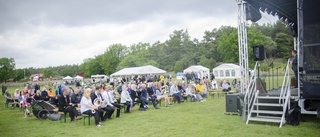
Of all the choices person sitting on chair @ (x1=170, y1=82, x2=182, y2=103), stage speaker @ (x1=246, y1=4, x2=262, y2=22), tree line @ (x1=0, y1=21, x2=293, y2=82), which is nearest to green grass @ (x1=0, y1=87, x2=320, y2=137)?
stage speaker @ (x1=246, y1=4, x2=262, y2=22)

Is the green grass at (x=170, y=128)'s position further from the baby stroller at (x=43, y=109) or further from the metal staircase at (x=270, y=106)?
the baby stroller at (x=43, y=109)

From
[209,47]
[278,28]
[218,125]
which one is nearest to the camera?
[218,125]

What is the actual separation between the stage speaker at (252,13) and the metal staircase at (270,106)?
2114 millimetres

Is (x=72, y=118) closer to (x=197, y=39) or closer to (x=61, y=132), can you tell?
(x=61, y=132)

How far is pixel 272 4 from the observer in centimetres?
925

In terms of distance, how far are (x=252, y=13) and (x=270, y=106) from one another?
3354mm

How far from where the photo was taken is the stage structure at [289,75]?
6715 millimetres

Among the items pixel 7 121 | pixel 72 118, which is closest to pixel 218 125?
pixel 72 118

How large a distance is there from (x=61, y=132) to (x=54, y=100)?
17.0 ft

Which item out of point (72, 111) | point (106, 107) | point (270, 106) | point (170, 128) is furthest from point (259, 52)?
point (72, 111)

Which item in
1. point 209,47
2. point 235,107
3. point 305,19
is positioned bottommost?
point 235,107

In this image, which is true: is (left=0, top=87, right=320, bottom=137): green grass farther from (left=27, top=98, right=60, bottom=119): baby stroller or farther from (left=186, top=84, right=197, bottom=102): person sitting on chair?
(left=186, top=84, right=197, bottom=102): person sitting on chair

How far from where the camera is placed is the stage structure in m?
6.71

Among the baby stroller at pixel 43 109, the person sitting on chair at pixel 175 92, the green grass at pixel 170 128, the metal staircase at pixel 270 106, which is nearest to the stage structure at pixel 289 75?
the metal staircase at pixel 270 106
